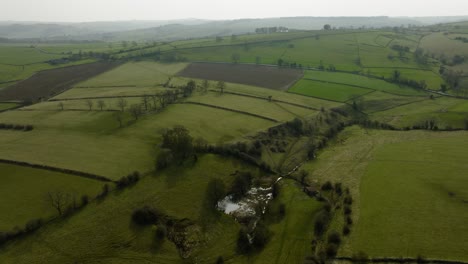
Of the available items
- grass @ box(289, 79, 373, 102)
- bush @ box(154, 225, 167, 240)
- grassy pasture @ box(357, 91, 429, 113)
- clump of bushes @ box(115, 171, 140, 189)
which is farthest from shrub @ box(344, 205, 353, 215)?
grass @ box(289, 79, 373, 102)

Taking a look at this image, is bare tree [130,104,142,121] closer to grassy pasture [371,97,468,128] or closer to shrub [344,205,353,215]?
shrub [344,205,353,215]

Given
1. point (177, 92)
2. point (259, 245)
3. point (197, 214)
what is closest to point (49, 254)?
point (197, 214)

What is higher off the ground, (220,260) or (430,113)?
(430,113)

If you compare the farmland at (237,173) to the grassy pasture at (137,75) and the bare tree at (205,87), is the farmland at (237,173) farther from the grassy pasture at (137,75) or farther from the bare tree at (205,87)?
the grassy pasture at (137,75)

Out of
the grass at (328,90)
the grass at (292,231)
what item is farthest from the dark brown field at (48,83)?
the grass at (292,231)

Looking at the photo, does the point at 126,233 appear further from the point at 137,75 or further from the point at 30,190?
the point at 137,75

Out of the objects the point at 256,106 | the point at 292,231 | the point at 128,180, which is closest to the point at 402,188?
the point at 292,231
